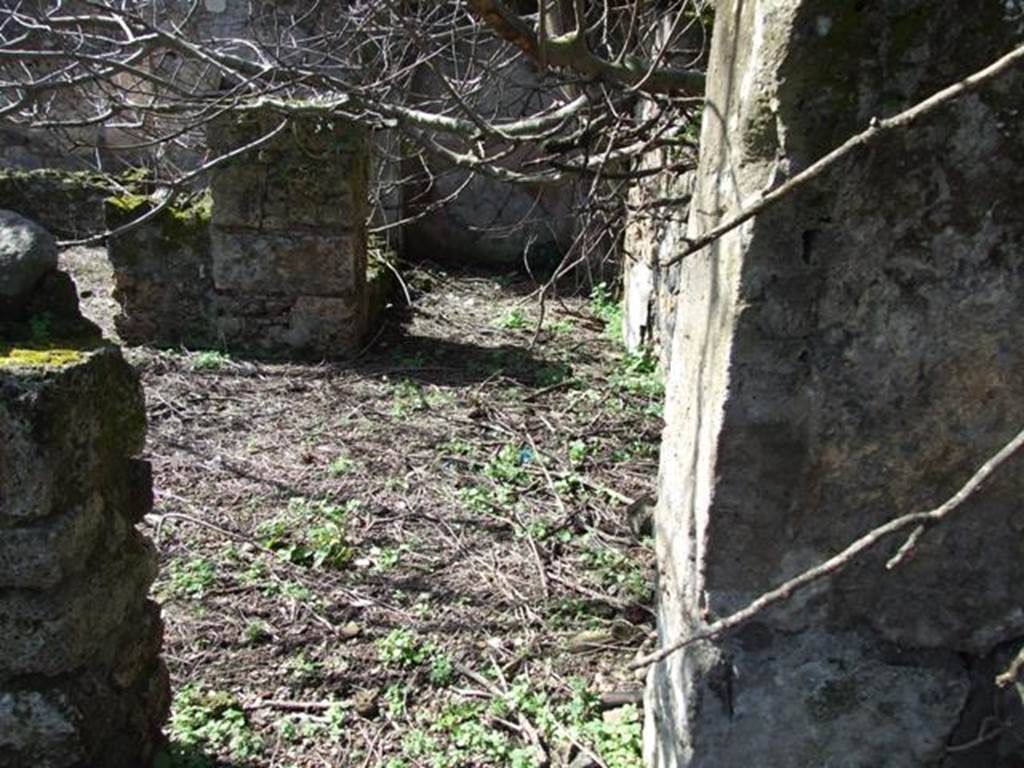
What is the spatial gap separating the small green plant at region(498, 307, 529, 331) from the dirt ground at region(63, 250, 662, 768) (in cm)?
107

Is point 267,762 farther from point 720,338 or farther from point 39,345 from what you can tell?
point 720,338

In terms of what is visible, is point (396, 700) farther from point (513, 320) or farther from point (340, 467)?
point (513, 320)

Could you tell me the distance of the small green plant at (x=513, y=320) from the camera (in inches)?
270

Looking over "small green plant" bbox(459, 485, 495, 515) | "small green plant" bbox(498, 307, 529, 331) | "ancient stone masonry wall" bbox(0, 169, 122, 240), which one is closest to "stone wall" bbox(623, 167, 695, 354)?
"small green plant" bbox(498, 307, 529, 331)

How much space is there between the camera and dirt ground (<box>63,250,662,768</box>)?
262 centimetres

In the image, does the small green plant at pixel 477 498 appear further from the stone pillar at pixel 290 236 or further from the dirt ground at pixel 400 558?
the stone pillar at pixel 290 236

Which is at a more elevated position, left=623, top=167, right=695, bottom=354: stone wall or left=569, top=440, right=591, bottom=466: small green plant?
left=623, top=167, right=695, bottom=354: stone wall

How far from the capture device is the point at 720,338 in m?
1.67

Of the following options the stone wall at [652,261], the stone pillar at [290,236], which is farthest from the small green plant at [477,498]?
the stone pillar at [290,236]

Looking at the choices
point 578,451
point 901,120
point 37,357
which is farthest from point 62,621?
point 578,451

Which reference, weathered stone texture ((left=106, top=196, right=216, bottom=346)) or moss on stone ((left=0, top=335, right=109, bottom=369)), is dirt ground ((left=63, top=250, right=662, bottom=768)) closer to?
weathered stone texture ((left=106, top=196, right=216, bottom=346))

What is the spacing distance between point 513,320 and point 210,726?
471cm

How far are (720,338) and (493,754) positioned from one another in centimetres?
143

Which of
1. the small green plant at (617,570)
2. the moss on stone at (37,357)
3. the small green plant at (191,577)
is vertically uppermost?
the moss on stone at (37,357)
